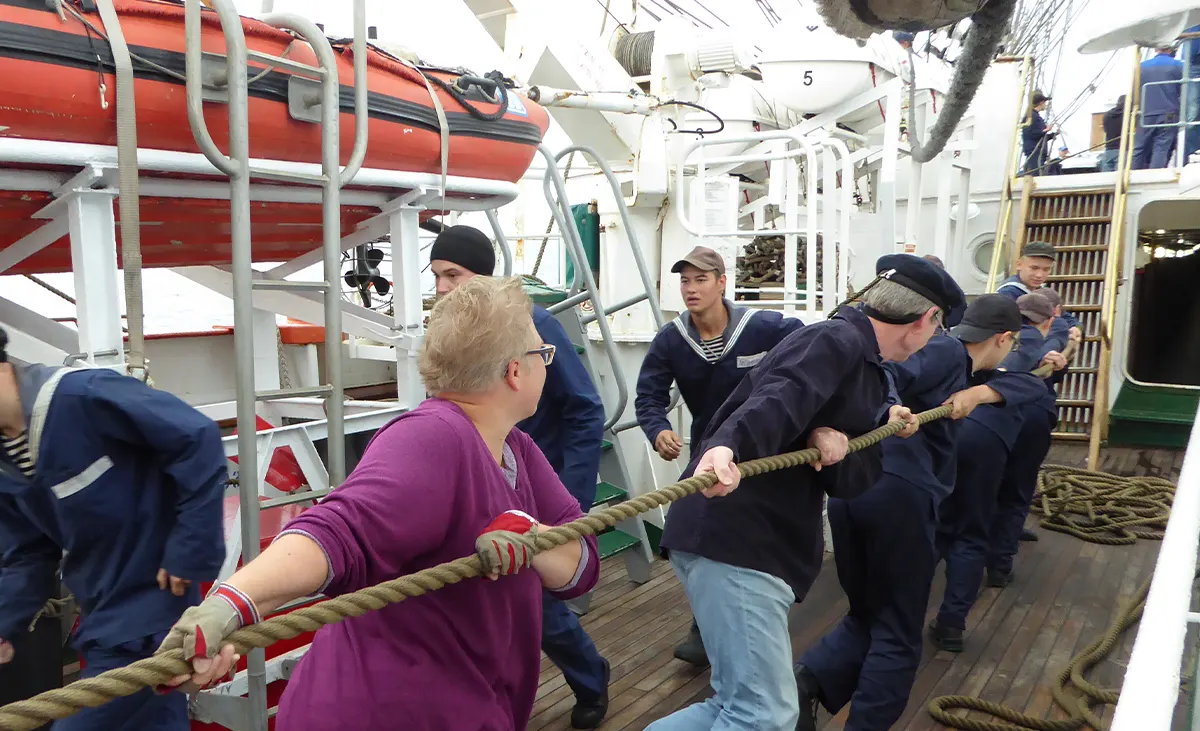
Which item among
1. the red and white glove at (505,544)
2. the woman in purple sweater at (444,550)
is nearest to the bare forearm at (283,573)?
the woman in purple sweater at (444,550)

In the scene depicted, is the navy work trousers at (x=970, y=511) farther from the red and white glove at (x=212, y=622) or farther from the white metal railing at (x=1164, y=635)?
the red and white glove at (x=212, y=622)

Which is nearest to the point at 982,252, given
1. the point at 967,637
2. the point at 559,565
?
the point at 967,637

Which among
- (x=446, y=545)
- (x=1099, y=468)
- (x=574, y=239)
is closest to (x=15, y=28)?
(x=446, y=545)

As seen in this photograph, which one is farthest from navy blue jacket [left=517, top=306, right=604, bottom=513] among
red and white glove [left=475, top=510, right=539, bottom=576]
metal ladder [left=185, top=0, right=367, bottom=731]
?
red and white glove [left=475, top=510, right=539, bottom=576]

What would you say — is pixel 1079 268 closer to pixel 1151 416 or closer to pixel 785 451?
pixel 1151 416

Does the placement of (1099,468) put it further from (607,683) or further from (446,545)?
(446,545)

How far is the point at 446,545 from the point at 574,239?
2757 millimetres

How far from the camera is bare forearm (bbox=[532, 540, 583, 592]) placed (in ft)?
4.53

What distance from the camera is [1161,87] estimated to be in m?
8.14

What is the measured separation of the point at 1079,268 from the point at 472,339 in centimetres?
753

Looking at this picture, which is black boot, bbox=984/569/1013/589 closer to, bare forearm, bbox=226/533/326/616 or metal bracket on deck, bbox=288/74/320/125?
metal bracket on deck, bbox=288/74/320/125

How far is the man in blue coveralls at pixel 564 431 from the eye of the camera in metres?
2.70

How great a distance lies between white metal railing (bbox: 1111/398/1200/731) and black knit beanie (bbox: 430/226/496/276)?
192 cm

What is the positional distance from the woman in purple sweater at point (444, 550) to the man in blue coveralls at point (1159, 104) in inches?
340
